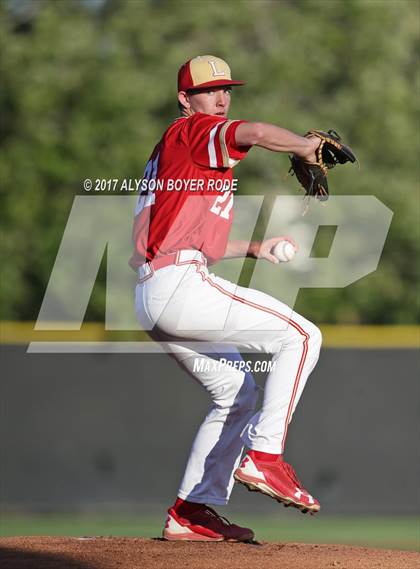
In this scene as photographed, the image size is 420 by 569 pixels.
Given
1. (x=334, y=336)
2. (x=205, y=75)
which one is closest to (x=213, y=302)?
(x=205, y=75)

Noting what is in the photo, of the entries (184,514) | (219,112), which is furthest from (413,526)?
(219,112)

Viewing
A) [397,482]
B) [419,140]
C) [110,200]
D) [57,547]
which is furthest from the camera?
[419,140]

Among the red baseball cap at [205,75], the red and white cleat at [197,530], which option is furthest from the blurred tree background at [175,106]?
the red baseball cap at [205,75]

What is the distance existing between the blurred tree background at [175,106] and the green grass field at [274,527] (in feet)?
15.1

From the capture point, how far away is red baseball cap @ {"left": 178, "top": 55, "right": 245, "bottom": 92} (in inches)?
204

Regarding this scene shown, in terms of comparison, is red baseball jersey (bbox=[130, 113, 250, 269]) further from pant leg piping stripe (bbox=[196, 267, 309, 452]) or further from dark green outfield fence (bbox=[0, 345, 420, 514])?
dark green outfield fence (bbox=[0, 345, 420, 514])

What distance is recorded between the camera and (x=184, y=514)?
547cm

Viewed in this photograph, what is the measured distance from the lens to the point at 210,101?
5.25 m

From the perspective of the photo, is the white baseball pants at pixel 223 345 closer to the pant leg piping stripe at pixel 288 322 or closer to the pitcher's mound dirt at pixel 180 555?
the pant leg piping stripe at pixel 288 322

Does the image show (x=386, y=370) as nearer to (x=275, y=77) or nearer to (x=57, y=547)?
(x=57, y=547)

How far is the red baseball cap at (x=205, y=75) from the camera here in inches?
204

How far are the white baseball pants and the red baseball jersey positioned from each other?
3.6 inches

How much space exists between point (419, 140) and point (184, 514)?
35.5 ft

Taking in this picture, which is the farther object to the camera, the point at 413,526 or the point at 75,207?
the point at 75,207
